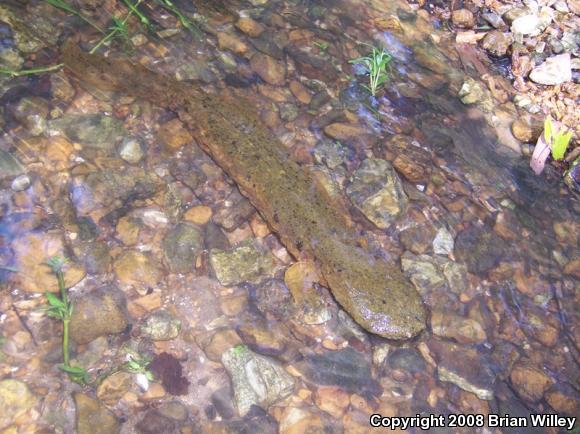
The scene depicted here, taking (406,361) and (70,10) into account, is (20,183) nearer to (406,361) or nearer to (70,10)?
(70,10)

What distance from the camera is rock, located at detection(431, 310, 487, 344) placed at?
374cm

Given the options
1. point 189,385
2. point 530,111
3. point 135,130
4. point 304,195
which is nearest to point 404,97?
point 530,111

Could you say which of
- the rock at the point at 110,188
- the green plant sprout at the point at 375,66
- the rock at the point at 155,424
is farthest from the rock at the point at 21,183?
the green plant sprout at the point at 375,66

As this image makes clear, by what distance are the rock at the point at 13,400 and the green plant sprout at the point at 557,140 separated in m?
5.07

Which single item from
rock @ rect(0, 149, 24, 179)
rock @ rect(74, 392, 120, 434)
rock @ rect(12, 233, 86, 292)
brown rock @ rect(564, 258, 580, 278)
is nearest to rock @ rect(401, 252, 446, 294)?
brown rock @ rect(564, 258, 580, 278)

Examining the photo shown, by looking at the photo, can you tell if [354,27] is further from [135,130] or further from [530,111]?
[135,130]

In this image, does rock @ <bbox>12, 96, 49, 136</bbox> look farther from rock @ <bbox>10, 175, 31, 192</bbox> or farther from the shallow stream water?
rock @ <bbox>10, 175, 31, 192</bbox>

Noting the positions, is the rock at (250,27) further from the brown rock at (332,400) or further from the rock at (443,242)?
the brown rock at (332,400)

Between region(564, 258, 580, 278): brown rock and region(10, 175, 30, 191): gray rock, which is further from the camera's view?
region(564, 258, 580, 278): brown rock

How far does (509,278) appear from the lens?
4105mm

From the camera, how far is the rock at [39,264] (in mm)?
3371

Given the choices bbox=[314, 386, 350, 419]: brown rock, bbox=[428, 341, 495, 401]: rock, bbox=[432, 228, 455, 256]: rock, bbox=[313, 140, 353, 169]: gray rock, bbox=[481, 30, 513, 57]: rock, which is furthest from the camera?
bbox=[481, 30, 513, 57]: rock

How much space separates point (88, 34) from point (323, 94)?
2.40 m
